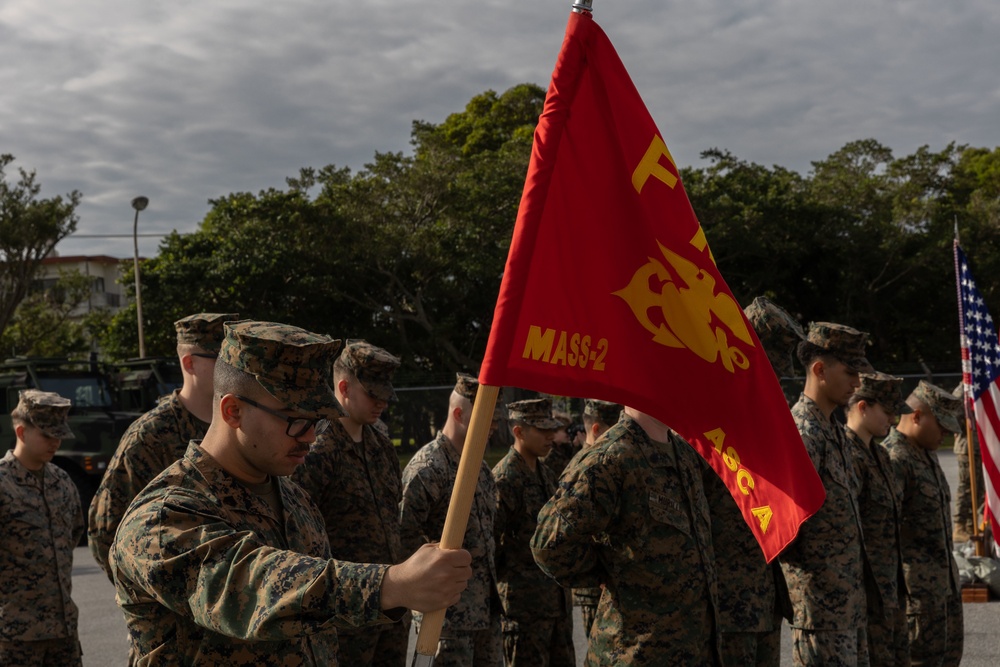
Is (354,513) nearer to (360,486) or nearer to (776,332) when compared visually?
(360,486)

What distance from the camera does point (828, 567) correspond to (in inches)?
198

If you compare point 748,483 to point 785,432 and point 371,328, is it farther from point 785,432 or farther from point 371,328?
point 371,328

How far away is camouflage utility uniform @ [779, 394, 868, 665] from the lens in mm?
5000

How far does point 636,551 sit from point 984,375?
6.07 meters

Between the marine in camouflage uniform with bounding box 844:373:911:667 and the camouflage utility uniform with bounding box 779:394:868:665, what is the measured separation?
539 millimetres

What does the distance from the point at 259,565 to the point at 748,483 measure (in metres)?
1.66

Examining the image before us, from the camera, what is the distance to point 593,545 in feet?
13.3

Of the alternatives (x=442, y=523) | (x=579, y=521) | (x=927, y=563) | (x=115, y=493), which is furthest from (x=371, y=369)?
(x=927, y=563)

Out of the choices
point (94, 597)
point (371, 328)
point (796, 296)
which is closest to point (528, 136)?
point (371, 328)

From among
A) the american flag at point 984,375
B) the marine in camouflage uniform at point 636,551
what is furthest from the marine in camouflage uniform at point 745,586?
the american flag at point 984,375

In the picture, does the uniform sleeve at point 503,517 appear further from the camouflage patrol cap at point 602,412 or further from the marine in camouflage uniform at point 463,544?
the camouflage patrol cap at point 602,412

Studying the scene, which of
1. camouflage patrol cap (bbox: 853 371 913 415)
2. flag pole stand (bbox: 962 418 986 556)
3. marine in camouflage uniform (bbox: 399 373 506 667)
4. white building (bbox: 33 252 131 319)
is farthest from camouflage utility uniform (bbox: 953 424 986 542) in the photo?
white building (bbox: 33 252 131 319)

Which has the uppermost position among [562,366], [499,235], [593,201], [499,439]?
[499,235]

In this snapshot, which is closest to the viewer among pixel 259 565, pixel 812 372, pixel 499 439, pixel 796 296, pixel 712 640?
pixel 259 565
